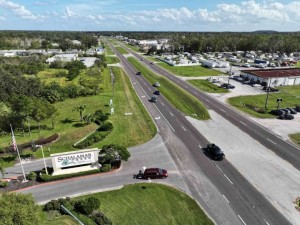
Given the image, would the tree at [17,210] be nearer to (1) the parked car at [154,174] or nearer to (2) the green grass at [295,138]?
(1) the parked car at [154,174]

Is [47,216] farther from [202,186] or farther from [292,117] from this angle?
[292,117]

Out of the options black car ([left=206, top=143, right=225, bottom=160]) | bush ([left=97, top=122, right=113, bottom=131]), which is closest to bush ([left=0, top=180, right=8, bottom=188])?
bush ([left=97, top=122, right=113, bottom=131])

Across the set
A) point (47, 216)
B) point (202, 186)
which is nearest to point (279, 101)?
point (202, 186)

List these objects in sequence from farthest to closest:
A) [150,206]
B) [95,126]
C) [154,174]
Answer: [95,126] → [154,174] → [150,206]

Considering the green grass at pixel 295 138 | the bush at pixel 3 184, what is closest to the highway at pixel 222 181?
the green grass at pixel 295 138

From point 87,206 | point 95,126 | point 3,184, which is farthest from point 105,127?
point 87,206

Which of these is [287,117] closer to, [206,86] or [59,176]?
[206,86]
